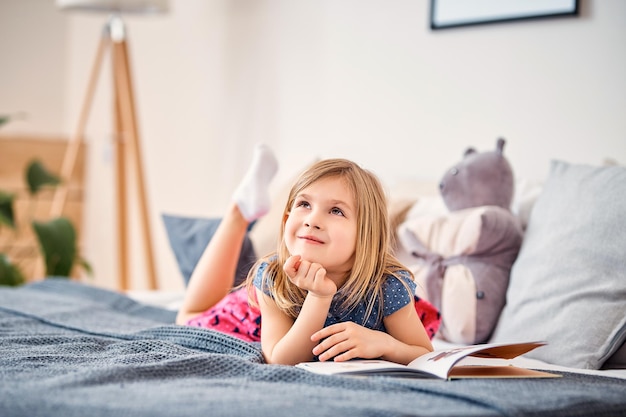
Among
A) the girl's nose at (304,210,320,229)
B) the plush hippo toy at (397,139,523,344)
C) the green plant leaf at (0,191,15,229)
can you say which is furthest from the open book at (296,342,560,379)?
the green plant leaf at (0,191,15,229)

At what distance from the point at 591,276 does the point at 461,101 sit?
39.2 inches

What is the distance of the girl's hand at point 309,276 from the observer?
1114 mm

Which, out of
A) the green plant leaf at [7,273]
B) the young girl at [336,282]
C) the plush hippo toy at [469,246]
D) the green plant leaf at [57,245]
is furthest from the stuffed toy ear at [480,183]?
the green plant leaf at [7,273]

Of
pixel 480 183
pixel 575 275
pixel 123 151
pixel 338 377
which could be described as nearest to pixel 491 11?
pixel 480 183

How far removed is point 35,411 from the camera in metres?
0.86

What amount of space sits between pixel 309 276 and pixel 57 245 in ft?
6.39

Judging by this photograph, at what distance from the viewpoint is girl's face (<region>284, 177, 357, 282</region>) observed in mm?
1192

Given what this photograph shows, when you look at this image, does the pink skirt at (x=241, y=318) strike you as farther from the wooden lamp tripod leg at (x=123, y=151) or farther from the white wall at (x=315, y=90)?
the wooden lamp tripod leg at (x=123, y=151)

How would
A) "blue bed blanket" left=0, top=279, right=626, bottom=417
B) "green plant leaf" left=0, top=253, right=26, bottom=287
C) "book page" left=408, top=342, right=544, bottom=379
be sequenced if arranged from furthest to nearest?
"green plant leaf" left=0, top=253, right=26, bottom=287 < "book page" left=408, top=342, right=544, bottom=379 < "blue bed blanket" left=0, top=279, right=626, bottom=417

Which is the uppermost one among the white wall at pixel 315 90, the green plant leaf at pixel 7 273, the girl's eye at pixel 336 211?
the white wall at pixel 315 90

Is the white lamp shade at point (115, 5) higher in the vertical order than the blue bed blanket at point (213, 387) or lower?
higher

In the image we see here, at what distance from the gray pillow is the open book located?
0.28 m

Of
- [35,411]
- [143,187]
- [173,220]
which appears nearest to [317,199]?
[35,411]

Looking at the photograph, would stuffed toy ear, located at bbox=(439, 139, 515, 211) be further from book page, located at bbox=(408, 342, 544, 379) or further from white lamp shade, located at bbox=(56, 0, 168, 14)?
white lamp shade, located at bbox=(56, 0, 168, 14)
